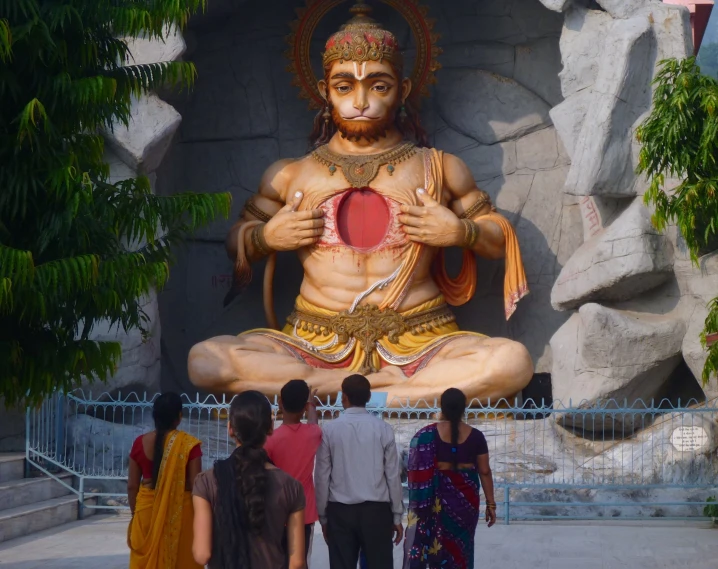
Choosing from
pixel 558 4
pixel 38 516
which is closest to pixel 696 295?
Result: pixel 558 4

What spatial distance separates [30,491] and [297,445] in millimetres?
3822

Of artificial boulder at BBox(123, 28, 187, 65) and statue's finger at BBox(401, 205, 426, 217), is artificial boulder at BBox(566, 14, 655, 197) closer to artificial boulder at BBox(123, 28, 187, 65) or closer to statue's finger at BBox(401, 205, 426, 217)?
statue's finger at BBox(401, 205, 426, 217)

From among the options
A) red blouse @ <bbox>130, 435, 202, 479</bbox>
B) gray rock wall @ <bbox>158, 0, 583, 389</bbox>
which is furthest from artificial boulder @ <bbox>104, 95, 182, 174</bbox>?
red blouse @ <bbox>130, 435, 202, 479</bbox>

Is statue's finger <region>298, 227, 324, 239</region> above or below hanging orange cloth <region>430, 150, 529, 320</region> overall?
above

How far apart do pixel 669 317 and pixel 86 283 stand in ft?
17.4

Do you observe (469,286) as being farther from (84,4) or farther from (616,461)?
(84,4)

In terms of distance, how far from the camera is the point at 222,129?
11828 millimetres

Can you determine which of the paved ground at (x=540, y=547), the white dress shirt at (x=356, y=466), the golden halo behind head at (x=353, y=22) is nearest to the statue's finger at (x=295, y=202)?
the golden halo behind head at (x=353, y=22)

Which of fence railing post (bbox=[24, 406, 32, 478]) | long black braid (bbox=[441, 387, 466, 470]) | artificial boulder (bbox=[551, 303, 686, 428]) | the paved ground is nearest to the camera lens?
long black braid (bbox=[441, 387, 466, 470])

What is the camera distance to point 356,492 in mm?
5309

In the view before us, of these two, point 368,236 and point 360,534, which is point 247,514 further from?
point 368,236

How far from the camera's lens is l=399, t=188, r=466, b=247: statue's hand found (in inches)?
409

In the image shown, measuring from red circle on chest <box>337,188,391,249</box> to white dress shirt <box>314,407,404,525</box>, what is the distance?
539 centimetres

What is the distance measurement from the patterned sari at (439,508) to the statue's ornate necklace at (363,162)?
538 centimetres
